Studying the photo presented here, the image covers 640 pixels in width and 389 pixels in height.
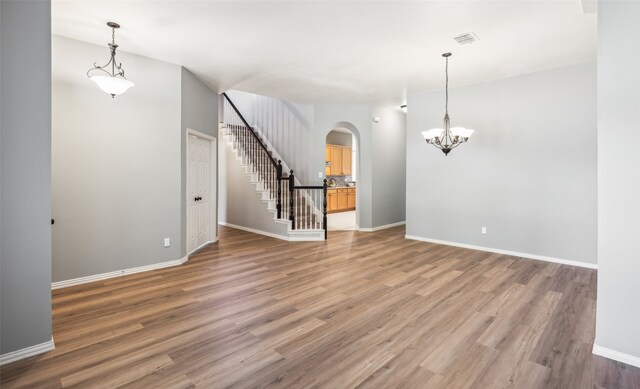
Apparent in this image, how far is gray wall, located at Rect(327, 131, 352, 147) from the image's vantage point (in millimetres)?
11405

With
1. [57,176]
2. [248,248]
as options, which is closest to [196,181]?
[248,248]

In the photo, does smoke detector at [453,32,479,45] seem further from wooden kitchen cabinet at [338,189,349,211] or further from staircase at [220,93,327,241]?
wooden kitchen cabinet at [338,189,349,211]

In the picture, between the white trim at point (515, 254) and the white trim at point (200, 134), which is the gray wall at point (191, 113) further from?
the white trim at point (515, 254)

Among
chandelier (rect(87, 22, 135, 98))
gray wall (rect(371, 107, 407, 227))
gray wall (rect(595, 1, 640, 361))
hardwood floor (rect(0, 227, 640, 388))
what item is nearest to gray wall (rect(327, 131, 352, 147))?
gray wall (rect(371, 107, 407, 227))

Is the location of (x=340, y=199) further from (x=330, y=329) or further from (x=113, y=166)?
(x=330, y=329)

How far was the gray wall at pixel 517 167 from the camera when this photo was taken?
4594 mm

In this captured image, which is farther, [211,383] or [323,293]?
[323,293]

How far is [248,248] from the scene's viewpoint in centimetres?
579

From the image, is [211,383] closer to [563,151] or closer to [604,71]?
[604,71]

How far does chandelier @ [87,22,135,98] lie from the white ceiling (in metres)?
0.11

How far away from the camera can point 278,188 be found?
6.85 m

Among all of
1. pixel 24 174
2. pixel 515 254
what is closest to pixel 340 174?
pixel 515 254

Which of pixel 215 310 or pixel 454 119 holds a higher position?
pixel 454 119

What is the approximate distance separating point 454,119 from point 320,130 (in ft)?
9.91
